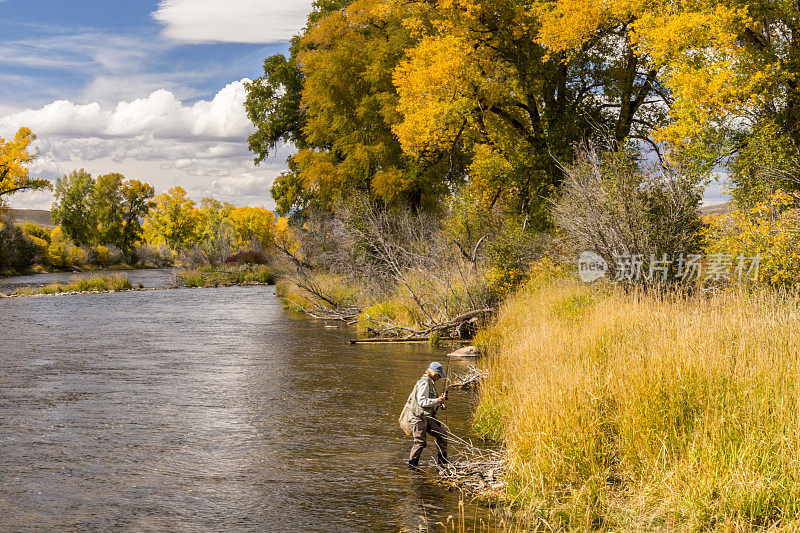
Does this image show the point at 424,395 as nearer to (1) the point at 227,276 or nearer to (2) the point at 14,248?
(1) the point at 227,276

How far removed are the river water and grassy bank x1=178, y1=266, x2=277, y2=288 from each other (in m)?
29.2

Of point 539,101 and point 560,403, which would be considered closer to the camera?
point 560,403

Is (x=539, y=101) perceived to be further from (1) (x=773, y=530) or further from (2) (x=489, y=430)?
(1) (x=773, y=530)

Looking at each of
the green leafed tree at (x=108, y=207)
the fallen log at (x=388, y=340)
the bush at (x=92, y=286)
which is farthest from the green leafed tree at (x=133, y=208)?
the fallen log at (x=388, y=340)

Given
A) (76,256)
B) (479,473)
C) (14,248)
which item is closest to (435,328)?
(479,473)

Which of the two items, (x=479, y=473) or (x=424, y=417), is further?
(x=424, y=417)

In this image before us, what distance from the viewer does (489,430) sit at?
36.0 ft

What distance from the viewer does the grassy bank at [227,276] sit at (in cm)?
5242

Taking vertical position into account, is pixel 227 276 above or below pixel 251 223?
below

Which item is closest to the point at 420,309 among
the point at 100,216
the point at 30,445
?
the point at 30,445

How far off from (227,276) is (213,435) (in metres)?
45.0

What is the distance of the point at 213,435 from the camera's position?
11.6 m

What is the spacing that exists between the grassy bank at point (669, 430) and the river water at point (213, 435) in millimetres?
1105

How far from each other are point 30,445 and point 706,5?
20.6 m
